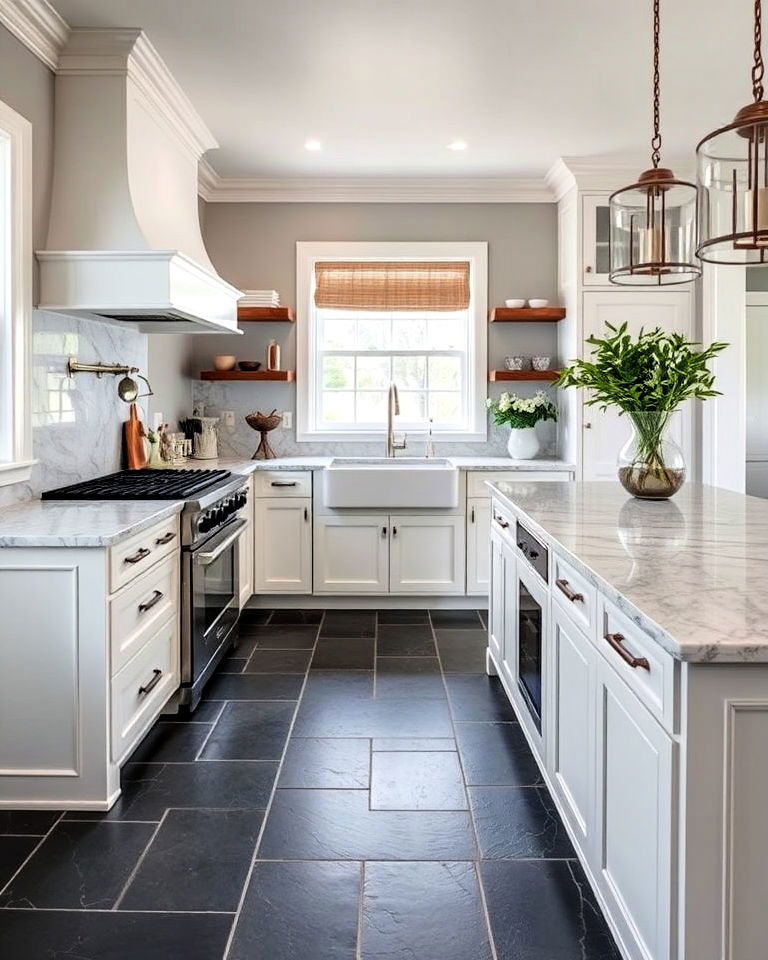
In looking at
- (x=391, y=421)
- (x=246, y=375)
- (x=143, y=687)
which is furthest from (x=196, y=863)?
(x=246, y=375)

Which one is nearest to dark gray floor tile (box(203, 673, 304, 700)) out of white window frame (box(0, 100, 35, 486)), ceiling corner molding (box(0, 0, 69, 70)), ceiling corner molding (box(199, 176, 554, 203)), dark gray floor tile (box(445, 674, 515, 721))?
dark gray floor tile (box(445, 674, 515, 721))

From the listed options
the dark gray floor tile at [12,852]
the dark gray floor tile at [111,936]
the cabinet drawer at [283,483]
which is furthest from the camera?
the cabinet drawer at [283,483]

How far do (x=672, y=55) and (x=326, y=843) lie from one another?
131 inches

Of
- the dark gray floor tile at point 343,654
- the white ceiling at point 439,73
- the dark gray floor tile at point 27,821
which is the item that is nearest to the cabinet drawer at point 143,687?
the dark gray floor tile at point 27,821

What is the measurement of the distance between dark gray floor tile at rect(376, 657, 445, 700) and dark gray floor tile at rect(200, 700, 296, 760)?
45cm

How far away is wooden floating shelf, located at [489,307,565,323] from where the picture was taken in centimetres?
504

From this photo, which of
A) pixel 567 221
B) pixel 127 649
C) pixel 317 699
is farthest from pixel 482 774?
pixel 567 221

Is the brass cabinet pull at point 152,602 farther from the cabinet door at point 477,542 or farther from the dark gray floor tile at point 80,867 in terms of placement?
the cabinet door at point 477,542

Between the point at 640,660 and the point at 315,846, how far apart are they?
4.01ft

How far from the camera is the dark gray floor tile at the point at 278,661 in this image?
3.71m

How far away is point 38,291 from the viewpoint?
3066 millimetres

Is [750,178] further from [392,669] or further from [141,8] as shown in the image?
[392,669]

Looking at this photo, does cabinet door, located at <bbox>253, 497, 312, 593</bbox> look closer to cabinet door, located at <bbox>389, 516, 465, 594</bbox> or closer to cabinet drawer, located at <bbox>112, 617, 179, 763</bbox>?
cabinet door, located at <bbox>389, 516, 465, 594</bbox>

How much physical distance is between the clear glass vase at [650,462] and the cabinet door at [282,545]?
2262mm
